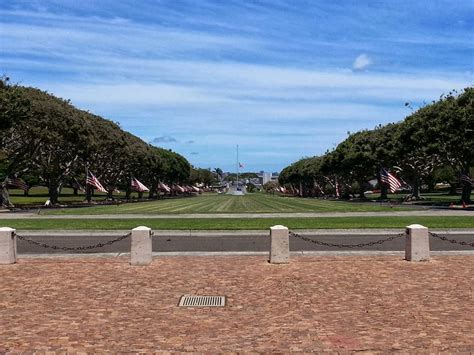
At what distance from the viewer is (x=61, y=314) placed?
29.0 feet

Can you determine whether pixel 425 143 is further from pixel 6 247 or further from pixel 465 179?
pixel 6 247

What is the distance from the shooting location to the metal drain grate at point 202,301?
9523 millimetres

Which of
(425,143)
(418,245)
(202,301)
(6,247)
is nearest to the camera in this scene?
(202,301)

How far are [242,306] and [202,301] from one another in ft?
2.63

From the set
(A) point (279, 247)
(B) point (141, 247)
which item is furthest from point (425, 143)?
(B) point (141, 247)

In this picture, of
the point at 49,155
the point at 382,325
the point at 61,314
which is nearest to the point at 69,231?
the point at 61,314

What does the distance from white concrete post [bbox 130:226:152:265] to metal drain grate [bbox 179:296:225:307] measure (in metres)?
→ 3.64

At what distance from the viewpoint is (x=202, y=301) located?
32.2 ft

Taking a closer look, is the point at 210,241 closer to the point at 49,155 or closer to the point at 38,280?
the point at 38,280

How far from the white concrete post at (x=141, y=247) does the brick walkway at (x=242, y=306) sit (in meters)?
0.36

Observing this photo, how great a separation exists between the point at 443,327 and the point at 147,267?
24.0ft

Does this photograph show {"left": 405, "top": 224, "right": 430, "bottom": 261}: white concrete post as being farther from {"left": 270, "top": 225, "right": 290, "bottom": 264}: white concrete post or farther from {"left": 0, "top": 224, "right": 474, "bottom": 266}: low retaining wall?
{"left": 270, "top": 225, "right": 290, "bottom": 264}: white concrete post

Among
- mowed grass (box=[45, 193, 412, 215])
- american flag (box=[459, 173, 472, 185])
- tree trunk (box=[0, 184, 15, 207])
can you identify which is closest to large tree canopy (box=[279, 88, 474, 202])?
american flag (box=[459, 173, 472, 185])

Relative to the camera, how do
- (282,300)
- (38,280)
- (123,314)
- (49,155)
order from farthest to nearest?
(49,155) < (38,280) < (282,300) < (123,314)
